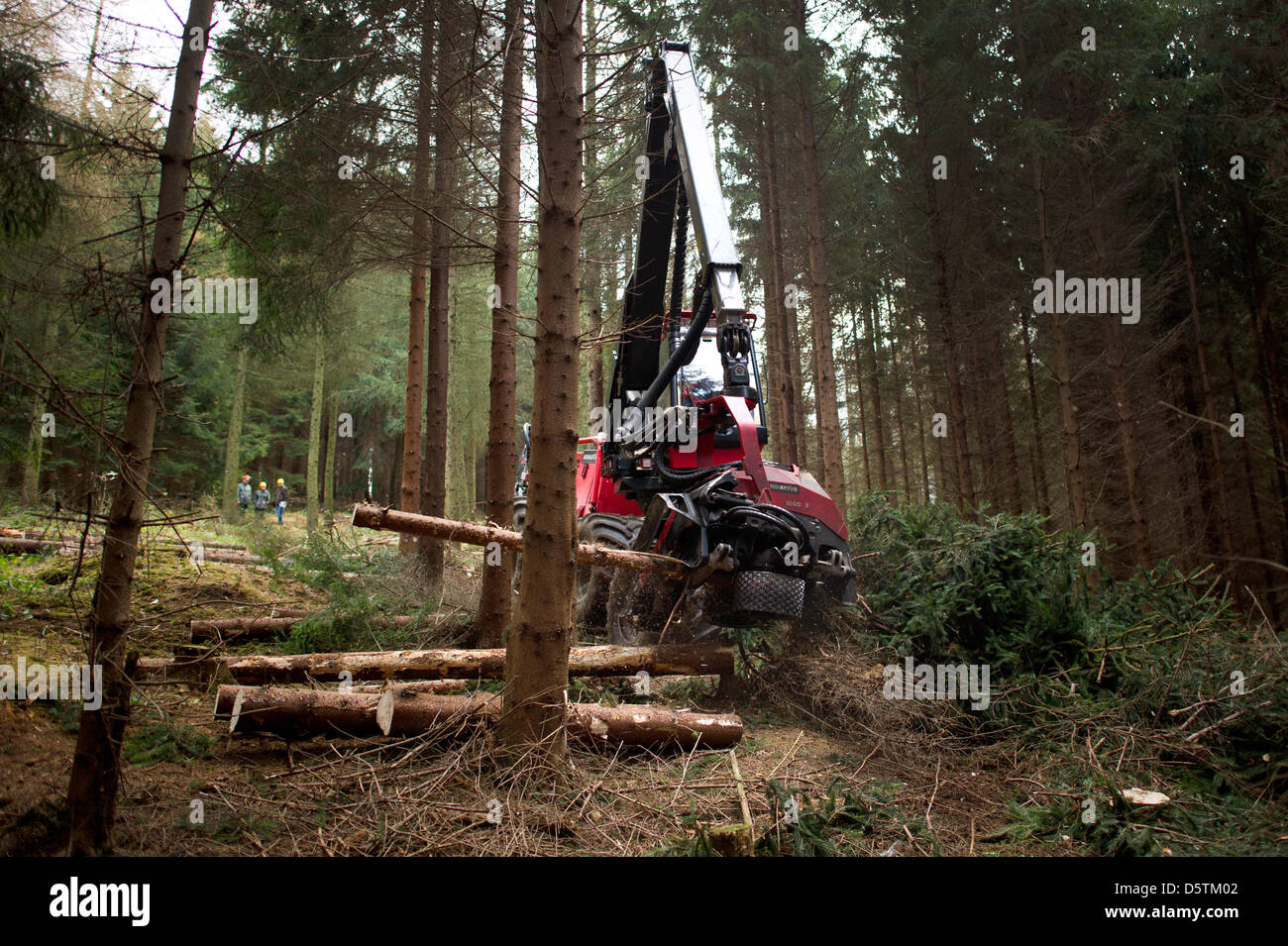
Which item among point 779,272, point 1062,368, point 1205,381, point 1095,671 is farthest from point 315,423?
point 1205,381

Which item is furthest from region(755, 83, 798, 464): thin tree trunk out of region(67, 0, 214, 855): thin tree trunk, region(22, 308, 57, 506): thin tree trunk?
region(67, 0, 214, 855): thin tree trunk

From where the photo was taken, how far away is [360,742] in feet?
15.2

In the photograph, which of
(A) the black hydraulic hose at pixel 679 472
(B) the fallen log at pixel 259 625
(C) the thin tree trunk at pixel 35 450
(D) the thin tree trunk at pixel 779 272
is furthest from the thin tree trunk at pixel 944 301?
(C) the thin tree trunk at pixel 35 450

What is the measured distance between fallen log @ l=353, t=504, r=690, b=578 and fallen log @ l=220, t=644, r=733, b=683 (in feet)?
2.55

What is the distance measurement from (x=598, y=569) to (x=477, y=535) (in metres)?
2.51

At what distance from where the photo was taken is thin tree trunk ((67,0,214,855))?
3.18 metres

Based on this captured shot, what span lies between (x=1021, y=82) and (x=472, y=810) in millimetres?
13839

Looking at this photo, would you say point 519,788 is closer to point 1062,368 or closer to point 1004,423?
point 1062,368

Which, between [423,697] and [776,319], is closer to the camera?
[423,697]

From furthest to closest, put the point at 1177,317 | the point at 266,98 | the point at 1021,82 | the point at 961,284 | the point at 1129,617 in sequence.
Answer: the point at 961,284 → the point at 1177,317 → the point at 1021,82 → the point at 1129,617 → the point at 266,98

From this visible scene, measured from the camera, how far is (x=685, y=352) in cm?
678

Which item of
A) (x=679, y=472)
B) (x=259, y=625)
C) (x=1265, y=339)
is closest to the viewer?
(x=259, y=625)

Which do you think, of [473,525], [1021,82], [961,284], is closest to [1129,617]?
[473,525]
